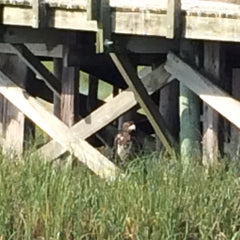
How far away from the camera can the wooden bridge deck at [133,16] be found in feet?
24.5

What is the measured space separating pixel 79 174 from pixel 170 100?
1.95 m

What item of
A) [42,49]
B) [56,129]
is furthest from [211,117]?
[42,49]

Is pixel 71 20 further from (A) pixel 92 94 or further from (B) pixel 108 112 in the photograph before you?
(A) pixel 92 94

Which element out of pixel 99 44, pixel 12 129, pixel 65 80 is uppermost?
pixel 99 44

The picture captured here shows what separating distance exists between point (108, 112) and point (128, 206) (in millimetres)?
2244

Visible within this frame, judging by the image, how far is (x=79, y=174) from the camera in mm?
7988

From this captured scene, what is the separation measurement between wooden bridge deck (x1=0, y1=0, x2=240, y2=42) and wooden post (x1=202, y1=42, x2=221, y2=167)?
1.26 feet

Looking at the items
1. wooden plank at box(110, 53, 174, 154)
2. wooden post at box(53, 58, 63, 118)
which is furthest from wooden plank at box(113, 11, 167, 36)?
wooden post at box(53, 58, 63, 118)

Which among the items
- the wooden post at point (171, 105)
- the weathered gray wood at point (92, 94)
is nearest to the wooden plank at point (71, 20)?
the wooden post at point (171, 105)

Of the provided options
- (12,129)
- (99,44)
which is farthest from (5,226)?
(12,129)

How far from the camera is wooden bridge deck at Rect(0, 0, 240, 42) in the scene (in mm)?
7457

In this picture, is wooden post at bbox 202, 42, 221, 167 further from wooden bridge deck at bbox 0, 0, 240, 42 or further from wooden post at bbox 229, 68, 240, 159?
wooden bridge deck at bbox 0, 0, 240, 42

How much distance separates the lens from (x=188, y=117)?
8758 mm

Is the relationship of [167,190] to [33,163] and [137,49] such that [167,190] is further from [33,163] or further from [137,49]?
[137,49]
